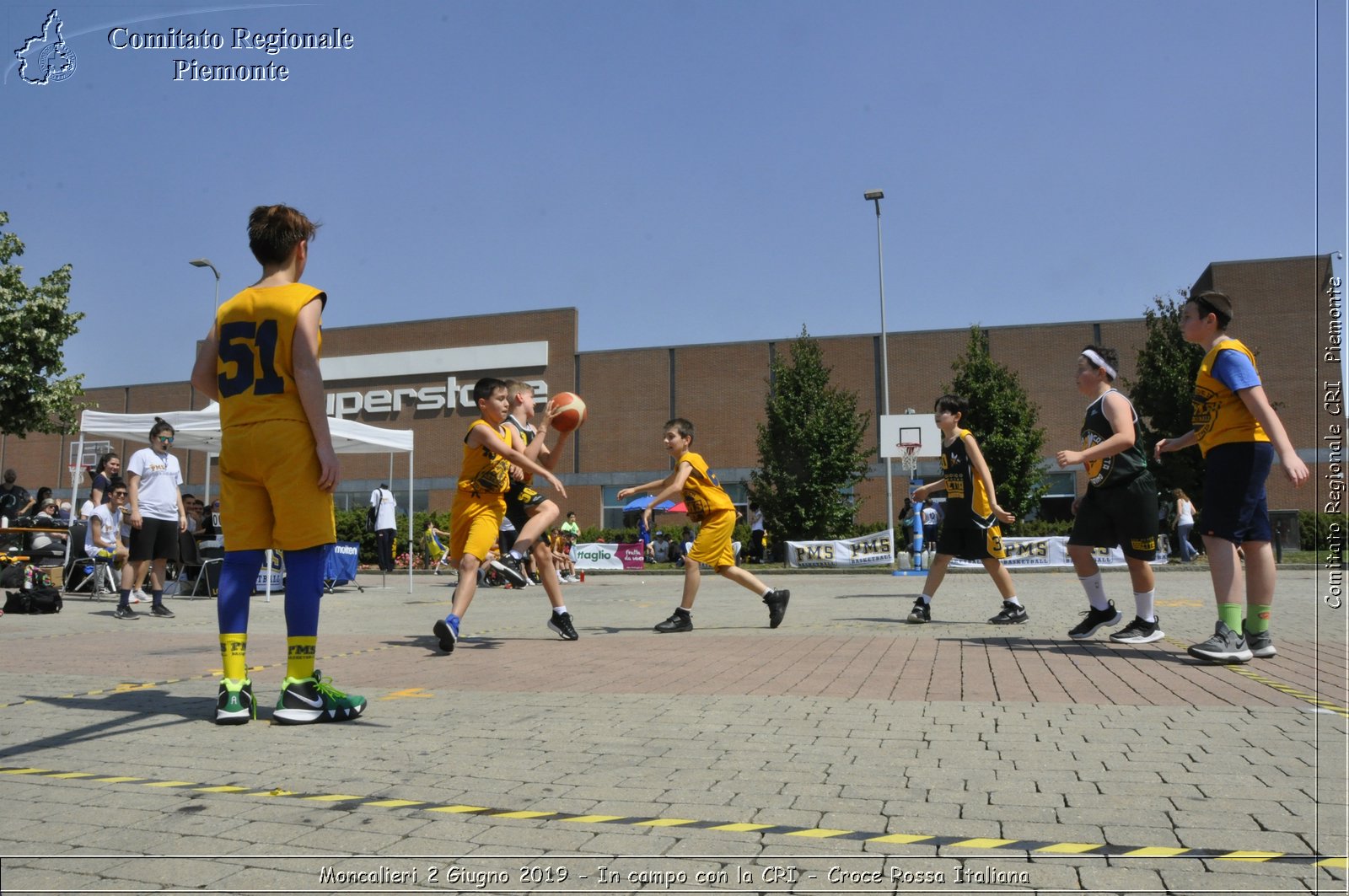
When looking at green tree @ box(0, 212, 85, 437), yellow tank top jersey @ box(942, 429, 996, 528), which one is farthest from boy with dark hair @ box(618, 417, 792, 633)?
green tree @ box(0, 212, 85, 437)

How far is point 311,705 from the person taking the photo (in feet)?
14.5

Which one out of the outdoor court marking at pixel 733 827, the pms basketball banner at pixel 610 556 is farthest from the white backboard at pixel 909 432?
the outdoor court marking at pixel 733 827

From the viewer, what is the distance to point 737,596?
14.7 metres

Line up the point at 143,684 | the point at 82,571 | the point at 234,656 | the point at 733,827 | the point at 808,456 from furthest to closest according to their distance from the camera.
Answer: the point at 808,456 < the point at 82,571 < the point at 143,684 < the point at 234,656 < the point at 733,827

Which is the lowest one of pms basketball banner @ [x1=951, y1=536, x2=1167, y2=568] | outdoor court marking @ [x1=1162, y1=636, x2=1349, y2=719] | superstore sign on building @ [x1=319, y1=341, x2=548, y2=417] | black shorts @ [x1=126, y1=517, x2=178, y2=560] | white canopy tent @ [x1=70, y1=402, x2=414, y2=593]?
pms basketball banner @ [x1=951, y1=536, x2=1167, y2=568]

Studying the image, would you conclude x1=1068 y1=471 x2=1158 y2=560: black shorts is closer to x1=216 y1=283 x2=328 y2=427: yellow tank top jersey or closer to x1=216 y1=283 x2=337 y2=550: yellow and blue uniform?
x1=216 y1=283 x2=337 y2=550: yellow and blue uniform

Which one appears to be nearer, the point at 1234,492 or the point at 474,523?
the point at 1234,492

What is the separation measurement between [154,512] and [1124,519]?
30.7ft

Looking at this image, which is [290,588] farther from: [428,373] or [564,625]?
[428,373]

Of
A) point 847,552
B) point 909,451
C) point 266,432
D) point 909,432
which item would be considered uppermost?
point 909,432

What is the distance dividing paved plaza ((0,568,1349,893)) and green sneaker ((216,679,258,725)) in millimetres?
133

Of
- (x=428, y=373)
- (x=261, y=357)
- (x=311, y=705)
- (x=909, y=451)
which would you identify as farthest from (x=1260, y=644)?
(x=428, y=373)

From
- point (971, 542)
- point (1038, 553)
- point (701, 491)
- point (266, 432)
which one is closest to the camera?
point (266, 432)

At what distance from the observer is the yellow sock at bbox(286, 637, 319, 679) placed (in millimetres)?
4449
